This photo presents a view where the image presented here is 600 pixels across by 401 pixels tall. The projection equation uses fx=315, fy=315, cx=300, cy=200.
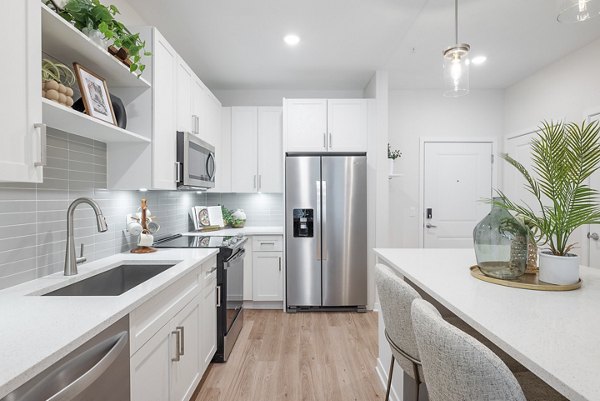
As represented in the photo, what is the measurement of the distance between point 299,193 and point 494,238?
7.51 ft

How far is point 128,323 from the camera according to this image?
3.89 feet

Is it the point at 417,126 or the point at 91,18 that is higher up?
the point at 417,126

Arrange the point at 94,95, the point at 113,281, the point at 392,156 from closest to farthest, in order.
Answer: the point at 94,95 → the point at 113,281 → the point at 392,156

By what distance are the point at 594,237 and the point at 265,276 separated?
3273mm

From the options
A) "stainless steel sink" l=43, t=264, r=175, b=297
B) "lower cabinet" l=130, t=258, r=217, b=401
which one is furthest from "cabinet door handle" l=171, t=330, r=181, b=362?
"stainless steel sink" l=43, t=264, r=175, b=297

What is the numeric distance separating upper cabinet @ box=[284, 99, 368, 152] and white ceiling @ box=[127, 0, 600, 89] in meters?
0.38

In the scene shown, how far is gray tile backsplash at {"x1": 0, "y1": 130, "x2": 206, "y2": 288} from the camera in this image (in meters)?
1.36

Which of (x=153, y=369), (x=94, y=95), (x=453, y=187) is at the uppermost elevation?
(x=94, y=95)

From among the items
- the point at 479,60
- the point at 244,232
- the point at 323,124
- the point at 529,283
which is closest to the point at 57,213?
the point at 244,232

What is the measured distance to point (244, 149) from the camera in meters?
3.89

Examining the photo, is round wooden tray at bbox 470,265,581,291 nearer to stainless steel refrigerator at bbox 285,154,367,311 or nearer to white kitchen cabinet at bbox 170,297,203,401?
white kitchen cabinet at bbox 170,297,203,401

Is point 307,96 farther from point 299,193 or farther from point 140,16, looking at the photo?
point 140,16

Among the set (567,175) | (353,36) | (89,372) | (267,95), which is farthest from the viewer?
(267,95)

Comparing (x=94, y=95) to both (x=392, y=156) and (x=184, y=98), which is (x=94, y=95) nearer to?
(x=184, y=98)
